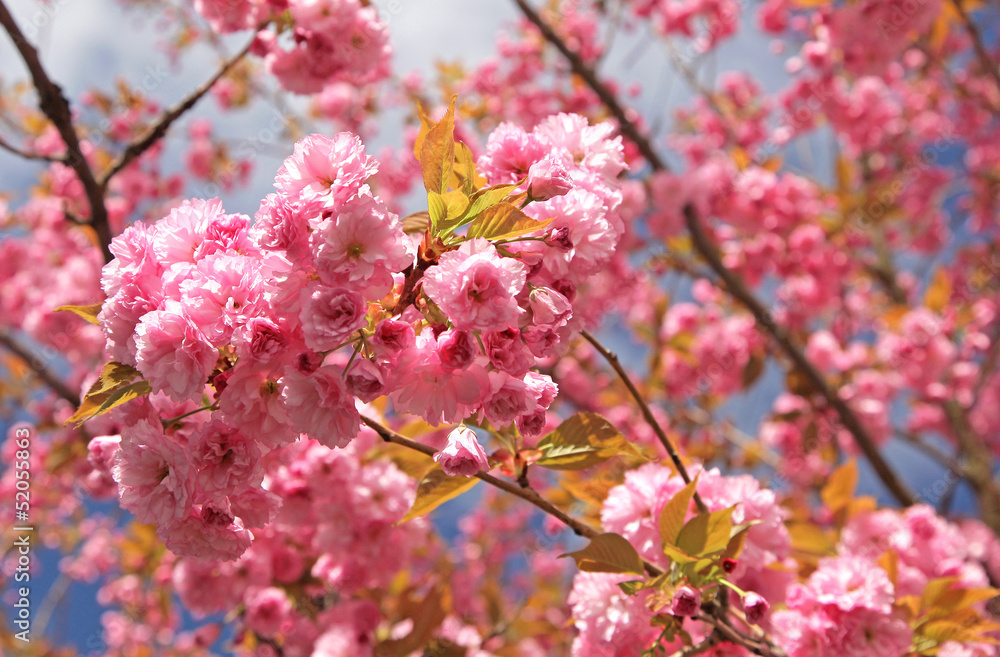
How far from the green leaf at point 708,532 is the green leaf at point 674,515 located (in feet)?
0.07

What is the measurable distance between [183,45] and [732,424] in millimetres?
6046

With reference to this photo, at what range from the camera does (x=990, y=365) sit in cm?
439

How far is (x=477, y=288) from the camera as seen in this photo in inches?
34.9

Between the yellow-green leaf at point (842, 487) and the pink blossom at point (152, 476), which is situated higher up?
the yellow-green leaf at point (842, 487)

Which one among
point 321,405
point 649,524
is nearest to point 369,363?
point 321,405

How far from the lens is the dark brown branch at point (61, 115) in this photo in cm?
179

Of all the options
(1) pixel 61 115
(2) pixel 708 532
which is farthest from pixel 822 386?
(1) pixel 61 115

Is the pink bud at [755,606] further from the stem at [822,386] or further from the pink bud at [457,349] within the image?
the stem at [822,386]

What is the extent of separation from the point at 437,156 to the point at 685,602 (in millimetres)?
891

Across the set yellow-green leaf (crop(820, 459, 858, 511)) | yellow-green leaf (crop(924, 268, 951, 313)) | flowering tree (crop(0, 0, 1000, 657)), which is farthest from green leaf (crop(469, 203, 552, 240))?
yellow-green leaf (crop(924, 268, 951, 313))

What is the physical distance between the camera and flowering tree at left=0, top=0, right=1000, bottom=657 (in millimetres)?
925

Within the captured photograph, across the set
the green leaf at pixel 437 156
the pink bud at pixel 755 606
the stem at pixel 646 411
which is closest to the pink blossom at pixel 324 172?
the green leaf at pixel 437 156

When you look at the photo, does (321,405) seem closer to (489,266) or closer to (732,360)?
(489,266)

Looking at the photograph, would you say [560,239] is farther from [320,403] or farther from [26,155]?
[26,155]
